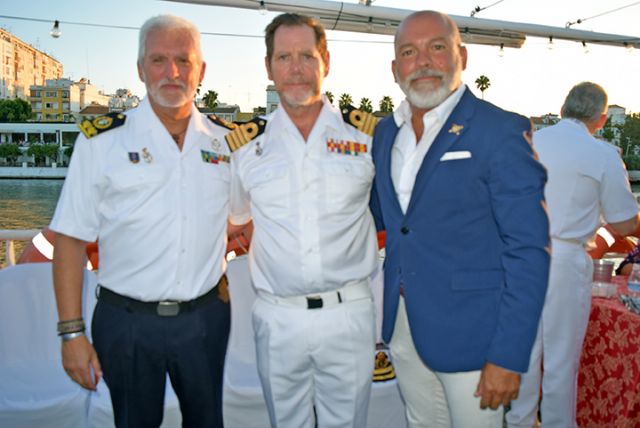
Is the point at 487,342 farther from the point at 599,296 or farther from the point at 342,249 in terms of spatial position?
the point at 599,296

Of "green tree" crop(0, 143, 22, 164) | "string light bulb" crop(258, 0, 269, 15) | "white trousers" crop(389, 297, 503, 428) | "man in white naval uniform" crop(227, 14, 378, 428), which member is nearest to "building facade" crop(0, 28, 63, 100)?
"green tree" crop(0, 143, 22, 164)

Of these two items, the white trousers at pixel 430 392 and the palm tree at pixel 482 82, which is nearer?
the white trousers at pixel 430 392

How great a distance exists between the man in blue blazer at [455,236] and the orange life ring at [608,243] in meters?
3.76

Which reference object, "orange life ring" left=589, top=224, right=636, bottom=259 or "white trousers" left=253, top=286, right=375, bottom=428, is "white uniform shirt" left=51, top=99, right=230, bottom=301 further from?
"orange life ring" left=589, top=224, right=636, bottom=259

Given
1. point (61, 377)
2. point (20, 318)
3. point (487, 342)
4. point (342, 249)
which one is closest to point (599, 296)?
point (487, 342)

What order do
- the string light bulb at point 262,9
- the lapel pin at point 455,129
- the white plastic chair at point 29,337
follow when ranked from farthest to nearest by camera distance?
the string light bulb at point 262,9
the white plastic chair at point 29,337
the lapel pin at point 455,129

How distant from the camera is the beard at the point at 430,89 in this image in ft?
6.07

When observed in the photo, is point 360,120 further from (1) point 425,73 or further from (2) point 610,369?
(2) point 610,369

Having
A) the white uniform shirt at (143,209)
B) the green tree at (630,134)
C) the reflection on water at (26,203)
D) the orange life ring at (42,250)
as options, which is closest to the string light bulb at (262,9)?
the orange life ring at (42,250)

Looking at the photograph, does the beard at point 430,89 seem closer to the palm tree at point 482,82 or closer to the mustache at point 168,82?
the mustache at point 168,82

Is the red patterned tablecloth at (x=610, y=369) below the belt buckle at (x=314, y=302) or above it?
below

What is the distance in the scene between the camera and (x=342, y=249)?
2.07 metres

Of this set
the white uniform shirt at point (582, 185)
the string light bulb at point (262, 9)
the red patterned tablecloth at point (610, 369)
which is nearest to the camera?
the red patterned tablecloth at point (610, 369)

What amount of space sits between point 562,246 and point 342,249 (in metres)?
1.48
